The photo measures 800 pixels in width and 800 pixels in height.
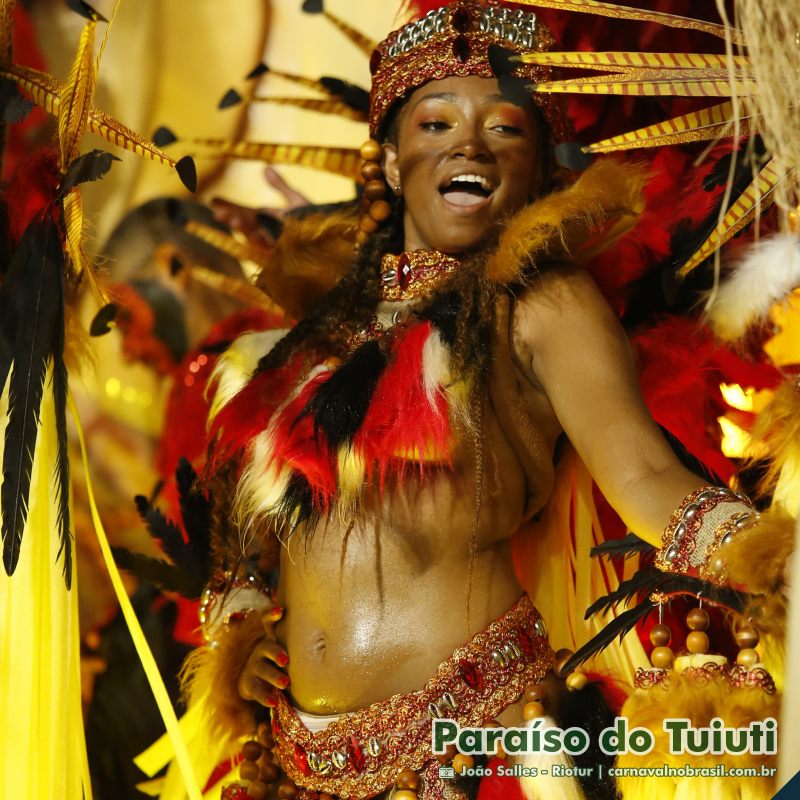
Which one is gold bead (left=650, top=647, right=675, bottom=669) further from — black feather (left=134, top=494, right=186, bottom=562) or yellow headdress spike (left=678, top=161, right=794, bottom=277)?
black feather (left=134, top=494, right=186, bottom=562)

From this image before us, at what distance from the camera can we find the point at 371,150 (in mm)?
2436

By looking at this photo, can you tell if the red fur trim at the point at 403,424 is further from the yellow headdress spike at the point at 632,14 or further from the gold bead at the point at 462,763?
the yellow headdress spike at the point at 632,14

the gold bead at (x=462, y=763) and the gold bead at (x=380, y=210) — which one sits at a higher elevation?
the gold bead at (x=380, y=210)

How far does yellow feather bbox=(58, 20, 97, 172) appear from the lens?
2.14 metres

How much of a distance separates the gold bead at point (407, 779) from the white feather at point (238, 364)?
765mm

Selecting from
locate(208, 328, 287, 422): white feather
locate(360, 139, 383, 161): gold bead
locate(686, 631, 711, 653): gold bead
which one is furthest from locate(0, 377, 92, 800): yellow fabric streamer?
locate(686, 631, 711, 653): gold bead

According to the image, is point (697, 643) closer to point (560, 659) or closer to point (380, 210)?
point (560, 659)

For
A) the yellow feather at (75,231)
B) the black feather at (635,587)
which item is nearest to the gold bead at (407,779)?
the black feather at (635,587)

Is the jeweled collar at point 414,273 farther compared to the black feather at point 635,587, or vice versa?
the jeweled collar at point 414,273

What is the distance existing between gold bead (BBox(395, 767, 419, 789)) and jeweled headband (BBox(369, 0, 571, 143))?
1145 millimetres

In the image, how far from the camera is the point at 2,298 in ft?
7.22

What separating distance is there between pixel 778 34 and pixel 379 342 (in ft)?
2.76

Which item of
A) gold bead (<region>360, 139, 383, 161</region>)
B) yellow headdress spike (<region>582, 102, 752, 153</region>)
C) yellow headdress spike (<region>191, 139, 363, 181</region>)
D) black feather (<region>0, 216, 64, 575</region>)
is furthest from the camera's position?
yellow headdress spike (<region>191, 139, 363, 181</region>)

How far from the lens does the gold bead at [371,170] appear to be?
8.07 feet
